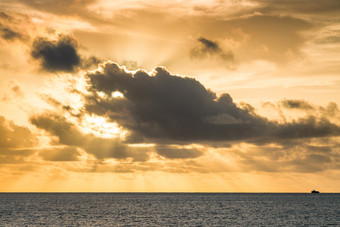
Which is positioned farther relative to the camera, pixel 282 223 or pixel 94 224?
pixel 282 223

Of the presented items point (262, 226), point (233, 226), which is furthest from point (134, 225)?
point (262, 226)

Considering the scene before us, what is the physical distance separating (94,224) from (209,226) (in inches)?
1303

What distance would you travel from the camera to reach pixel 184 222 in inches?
5389

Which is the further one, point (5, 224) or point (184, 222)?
point (184, 222)

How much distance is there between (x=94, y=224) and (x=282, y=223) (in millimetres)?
57251

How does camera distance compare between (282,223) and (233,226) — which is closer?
(233,226)

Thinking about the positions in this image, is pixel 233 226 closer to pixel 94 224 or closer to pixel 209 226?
pixel 209 226

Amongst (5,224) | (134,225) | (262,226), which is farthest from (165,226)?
(5,224)

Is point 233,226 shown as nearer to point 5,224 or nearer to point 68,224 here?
point 68,224

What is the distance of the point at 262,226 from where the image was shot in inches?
5044

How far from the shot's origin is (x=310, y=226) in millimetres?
130875

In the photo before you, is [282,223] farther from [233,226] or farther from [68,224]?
[68,224]

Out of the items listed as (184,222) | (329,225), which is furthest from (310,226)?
(184,222)

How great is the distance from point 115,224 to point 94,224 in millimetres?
6031
